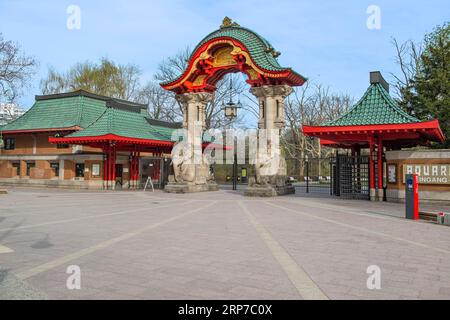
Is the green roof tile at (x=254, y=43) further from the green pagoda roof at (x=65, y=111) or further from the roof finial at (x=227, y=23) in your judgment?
the green pagoda roof at (x=65, y=111)

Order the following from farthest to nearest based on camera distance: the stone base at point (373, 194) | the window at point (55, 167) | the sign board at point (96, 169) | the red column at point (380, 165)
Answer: the window at point (55, 167) → the sign board at point (96, 169) → the stone base at point (373, 194) → the red column at point (380, 165)

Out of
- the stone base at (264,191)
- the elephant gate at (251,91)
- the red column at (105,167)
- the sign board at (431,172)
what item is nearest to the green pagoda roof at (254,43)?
the elephant gate at (251,91)

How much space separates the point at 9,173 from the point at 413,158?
3342 centimetres

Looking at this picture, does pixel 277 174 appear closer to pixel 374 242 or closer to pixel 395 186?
pixel 395 186

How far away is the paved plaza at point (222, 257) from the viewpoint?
4.86m

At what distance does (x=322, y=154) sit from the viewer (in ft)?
161

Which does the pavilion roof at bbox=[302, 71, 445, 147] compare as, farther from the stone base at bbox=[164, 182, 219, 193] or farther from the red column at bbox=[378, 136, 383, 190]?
the stone base at bbox=[164, 182, 219, 193]

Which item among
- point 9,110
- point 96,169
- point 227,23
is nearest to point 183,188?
point 96,169

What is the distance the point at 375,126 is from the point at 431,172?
129 inches

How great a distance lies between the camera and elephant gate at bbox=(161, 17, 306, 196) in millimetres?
21094

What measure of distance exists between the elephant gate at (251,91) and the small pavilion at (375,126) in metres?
3.83

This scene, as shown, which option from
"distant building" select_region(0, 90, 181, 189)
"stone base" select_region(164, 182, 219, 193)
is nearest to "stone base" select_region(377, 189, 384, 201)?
"stone base" select_region(164, 182, 219, 193)

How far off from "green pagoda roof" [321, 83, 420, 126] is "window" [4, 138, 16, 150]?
29.4 meters
